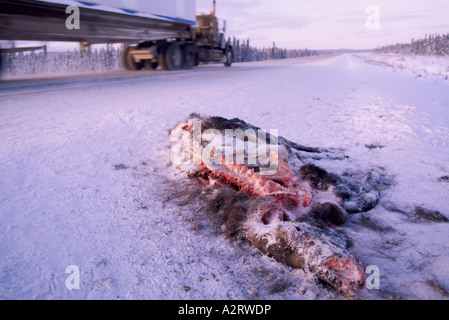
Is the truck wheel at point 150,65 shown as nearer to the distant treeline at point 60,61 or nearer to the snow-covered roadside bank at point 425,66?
the distant treeline at point 60,61

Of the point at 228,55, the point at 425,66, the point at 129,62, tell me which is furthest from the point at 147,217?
the point at 425,66

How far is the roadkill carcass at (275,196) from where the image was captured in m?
2.15

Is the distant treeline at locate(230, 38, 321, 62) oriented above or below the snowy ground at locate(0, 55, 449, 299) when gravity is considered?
above

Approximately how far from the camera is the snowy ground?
79.2 inches

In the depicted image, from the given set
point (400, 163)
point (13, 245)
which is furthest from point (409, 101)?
point (13, 245)

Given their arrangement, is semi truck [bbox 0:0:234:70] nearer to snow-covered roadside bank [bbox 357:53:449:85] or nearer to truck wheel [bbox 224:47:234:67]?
truck wheel [bbox 224:47:234:67]

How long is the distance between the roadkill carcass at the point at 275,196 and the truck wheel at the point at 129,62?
48.0 feet

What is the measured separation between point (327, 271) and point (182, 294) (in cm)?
96

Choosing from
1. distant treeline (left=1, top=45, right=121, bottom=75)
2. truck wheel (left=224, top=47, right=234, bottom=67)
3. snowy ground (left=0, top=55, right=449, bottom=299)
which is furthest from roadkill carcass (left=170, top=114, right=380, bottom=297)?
truck wheel (left=224, top=47, right=234, bottom=67)

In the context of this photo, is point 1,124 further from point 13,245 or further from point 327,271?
point 327,271

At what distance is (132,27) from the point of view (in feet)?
43.9

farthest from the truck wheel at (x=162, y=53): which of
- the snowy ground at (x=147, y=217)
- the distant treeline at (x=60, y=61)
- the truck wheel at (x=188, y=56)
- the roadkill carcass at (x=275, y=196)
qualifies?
the roadkill carcass at (x=275, y=196)

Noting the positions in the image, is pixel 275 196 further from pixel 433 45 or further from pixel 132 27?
pixel 433 45

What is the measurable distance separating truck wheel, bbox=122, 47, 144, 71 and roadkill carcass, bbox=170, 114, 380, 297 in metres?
14.6
